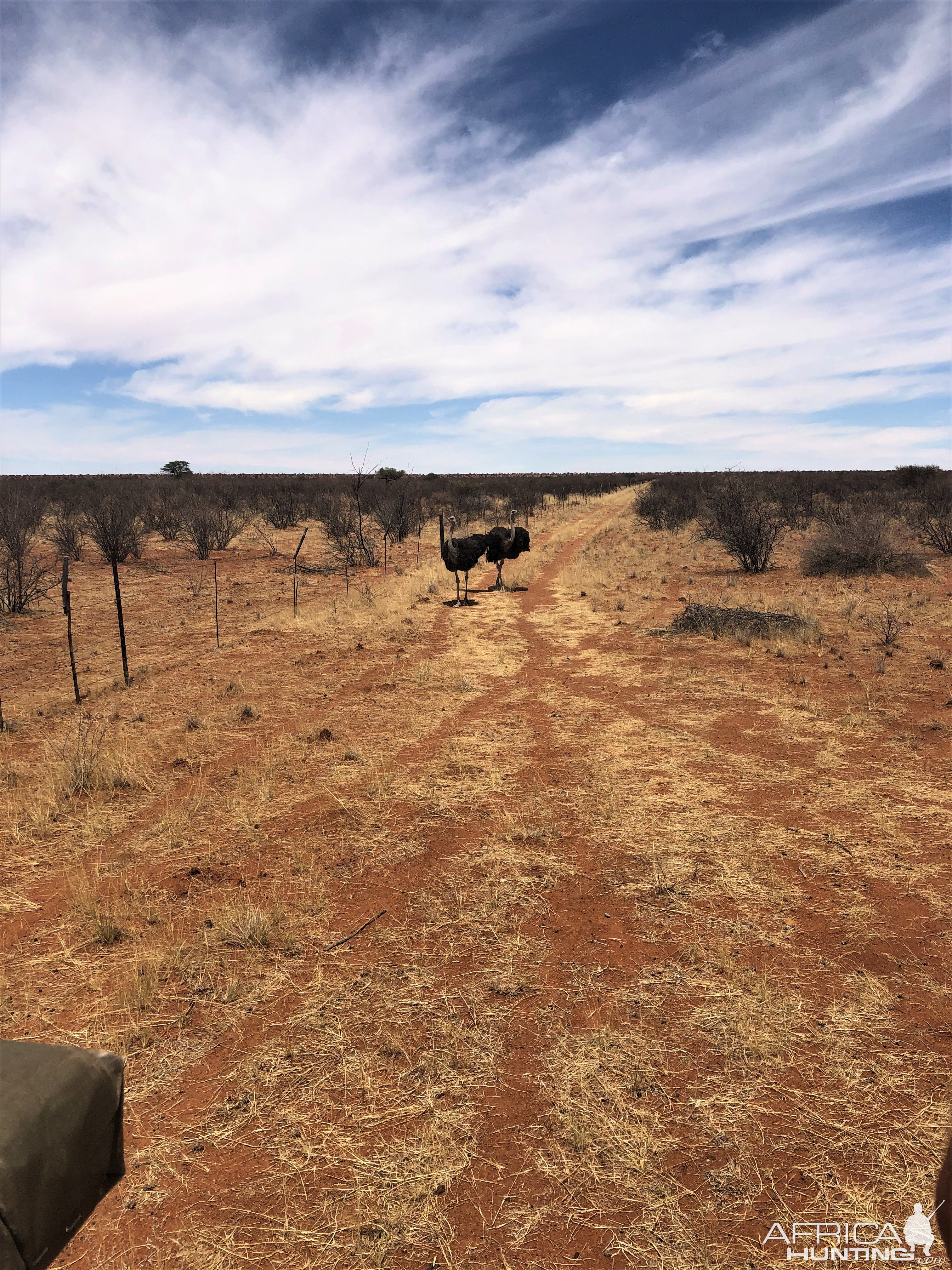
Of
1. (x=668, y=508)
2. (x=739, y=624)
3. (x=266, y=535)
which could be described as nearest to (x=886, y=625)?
(x=739, y=624)

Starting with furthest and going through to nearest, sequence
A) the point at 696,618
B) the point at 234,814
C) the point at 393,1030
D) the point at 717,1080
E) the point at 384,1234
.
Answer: the point at 696,618 < the point at 234,814 < the point at 393,1030 < the point at 717,1080 < the point at 384,1234

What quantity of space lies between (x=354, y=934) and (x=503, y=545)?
48.0ft

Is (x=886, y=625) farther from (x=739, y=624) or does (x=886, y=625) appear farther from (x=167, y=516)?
(x=167, y=516)

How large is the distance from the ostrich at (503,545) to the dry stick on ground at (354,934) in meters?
13.9

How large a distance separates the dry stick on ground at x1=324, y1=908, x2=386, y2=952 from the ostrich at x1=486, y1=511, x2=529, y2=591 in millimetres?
13932

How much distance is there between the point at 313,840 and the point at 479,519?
31024mm

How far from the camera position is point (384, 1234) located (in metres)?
2.40

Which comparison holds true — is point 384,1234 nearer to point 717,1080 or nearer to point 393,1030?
point 393,1030

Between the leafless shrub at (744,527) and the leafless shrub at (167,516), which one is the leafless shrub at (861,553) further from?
the leafless shrub at (167,516)

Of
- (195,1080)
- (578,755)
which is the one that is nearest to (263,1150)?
(195,1080)

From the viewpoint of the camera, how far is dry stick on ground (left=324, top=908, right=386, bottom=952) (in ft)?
13.1

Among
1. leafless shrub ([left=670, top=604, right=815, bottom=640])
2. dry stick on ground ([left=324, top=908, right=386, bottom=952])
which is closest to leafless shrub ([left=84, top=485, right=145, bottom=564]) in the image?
leafless shrub ([left=670, top=604, right=815, bottom=640])

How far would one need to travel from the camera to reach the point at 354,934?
4109 millimetres

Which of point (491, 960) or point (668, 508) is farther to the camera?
point (668, 508)
